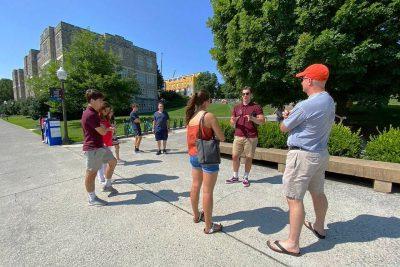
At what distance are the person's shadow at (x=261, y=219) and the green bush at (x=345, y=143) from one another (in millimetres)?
2536

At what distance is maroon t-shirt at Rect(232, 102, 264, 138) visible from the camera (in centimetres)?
482

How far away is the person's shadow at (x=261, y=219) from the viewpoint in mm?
3312

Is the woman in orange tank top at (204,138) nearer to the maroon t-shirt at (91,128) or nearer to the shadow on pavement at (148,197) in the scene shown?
the shadow on pavement at (148,197)

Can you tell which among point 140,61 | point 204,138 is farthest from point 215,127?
point 140,61

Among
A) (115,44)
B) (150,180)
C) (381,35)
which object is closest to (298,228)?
(150,180)

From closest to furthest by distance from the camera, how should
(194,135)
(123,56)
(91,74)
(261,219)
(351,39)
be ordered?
(194,135)
(261,219)
(351,39)
(91,74)
(123,56)

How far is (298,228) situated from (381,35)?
8.30 m

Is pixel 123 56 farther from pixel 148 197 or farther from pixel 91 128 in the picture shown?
pixel 148 197

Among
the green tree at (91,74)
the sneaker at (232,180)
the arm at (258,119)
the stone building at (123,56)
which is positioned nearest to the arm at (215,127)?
the arm at (258,119)

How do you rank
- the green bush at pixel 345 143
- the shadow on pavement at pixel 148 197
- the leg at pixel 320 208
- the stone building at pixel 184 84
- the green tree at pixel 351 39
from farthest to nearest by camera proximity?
the stone building at pixel 184 84 → the green tree at pixel 351 39 → the green bush at pixel 345 143 → the shadow on pavement at pixel 148 197 → the leg at pixel 320 208

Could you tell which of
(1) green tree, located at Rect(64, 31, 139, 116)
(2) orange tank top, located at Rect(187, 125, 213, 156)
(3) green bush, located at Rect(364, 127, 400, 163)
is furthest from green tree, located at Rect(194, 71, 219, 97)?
(2) orange tank top, located at Rect(187, 125, 213, 156)

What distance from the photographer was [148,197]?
14.9ft

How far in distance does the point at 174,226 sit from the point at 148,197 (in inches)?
49.1

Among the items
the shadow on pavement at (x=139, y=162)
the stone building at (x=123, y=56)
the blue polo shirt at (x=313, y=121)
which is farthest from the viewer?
the stone building at (x=123, y=56)
